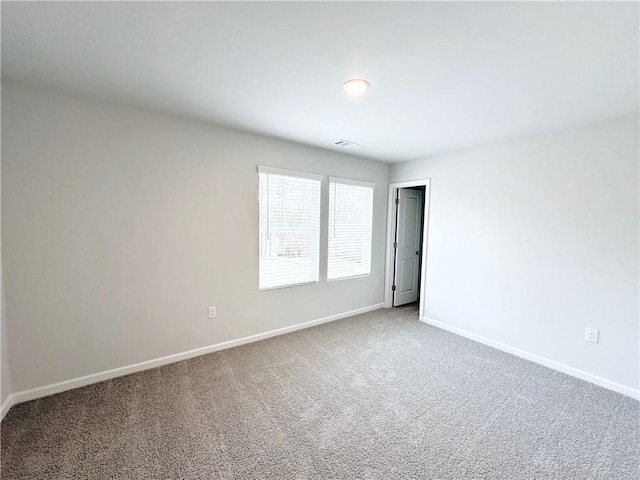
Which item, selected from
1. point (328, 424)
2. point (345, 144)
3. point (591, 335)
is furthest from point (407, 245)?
point (328, 424)

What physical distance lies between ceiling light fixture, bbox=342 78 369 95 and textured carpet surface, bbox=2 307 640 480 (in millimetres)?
2428

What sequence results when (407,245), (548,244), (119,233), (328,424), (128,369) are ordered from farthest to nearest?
1. (407,245)
2. (548,244)
3. (128,369)
4. (119,233)
5. (328,424)

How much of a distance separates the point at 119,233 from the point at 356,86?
234 centimetres

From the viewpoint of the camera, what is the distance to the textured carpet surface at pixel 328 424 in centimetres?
160

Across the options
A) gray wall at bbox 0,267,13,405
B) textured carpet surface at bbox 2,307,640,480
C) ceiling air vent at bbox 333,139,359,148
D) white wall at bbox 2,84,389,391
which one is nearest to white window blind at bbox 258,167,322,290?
A: white wall at bbox 2,84,389,391

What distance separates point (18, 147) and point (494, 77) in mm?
3446

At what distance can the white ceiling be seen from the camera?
131cm

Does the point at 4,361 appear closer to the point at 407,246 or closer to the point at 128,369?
the point at 128,369

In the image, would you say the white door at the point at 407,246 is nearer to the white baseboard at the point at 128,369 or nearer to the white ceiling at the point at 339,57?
the white baseboard at the point at 128,369

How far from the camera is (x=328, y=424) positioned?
6.39ft

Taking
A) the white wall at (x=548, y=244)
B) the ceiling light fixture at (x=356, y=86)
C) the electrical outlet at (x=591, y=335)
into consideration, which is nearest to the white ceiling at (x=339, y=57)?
the ceiling light fixture at (x=356, y=86)

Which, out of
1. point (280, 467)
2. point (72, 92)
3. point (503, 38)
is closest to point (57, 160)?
point (72, 92)

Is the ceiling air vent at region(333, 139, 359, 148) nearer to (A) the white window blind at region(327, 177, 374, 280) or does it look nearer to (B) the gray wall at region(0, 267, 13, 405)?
(A) the white window blind at region(327, 177, 374, 280)

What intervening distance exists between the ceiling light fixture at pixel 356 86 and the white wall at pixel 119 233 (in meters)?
1.43
